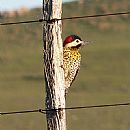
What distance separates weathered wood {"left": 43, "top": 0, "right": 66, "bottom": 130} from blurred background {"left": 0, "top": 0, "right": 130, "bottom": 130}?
1131 centimetres

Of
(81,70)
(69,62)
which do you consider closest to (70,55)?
(69,62)

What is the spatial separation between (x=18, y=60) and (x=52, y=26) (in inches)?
892

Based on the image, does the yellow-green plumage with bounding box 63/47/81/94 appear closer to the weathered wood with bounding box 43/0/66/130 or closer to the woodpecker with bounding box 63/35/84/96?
the woodpecker with bounding box 63/35/84/96

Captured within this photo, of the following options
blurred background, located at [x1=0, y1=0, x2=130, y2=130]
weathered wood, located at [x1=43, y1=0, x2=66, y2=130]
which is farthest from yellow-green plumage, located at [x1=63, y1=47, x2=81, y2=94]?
blurred background, located at [x1=0, y1=0, x2=130, y2=130]

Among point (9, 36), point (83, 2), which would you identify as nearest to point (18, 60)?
point (9, 36)

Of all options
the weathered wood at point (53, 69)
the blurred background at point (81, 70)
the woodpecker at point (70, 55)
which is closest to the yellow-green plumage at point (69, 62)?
the woodpecker at point (70, 55)

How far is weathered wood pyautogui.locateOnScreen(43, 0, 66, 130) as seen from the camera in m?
5.26

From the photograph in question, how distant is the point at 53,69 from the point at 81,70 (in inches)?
800

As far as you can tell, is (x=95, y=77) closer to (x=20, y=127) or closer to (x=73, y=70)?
(x=20, y=127)

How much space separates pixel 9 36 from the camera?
34.4 metres

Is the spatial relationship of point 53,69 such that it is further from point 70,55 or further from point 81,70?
point 81,70

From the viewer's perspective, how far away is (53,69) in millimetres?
5316

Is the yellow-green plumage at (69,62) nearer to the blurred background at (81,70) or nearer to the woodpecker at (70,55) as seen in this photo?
the woodpecker at (70,55)

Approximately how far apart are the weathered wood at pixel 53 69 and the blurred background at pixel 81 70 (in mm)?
11311
